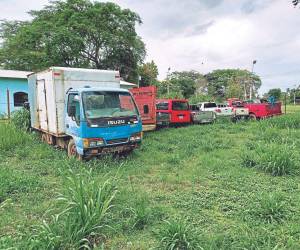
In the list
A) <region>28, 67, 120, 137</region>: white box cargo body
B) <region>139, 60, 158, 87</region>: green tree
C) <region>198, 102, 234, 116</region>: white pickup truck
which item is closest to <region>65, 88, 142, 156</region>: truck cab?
<region>28, 67, 120, 137</region>: white box cargo body

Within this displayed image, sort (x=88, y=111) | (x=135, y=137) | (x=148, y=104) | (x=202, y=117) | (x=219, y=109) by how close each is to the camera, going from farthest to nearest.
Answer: (x=219, y=109) → (x=202, y=117) → (x=148, y=104) → (x=135, y=137) → (x=88, y=111)

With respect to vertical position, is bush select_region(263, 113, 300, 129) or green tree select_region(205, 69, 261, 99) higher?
green tree select_region(205, 69, 261, 99)

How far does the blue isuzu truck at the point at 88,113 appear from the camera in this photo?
741 cm

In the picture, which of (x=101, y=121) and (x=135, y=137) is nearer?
(x=101, y=121)

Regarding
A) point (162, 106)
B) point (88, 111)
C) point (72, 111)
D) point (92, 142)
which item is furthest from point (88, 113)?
point (162, 106)

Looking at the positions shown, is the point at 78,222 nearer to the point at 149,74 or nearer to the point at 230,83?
the point at 149,74

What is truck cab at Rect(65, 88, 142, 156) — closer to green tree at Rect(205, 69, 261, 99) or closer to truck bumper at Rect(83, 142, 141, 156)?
truck bumper at Rect(83, 142, 141, 156)

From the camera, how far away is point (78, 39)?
28406 millimetres

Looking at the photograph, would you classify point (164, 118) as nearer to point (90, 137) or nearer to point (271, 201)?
point (90, 137)

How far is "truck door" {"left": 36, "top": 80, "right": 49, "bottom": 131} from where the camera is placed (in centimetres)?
1016

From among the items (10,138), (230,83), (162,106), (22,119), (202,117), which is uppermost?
(230,83)

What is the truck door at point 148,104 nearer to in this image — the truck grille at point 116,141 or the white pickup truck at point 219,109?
the truck grille at point 116,141

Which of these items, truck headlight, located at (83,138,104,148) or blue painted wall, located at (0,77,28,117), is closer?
truck headlight, located at (83,138,104,148)

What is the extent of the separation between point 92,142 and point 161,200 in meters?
2.80
